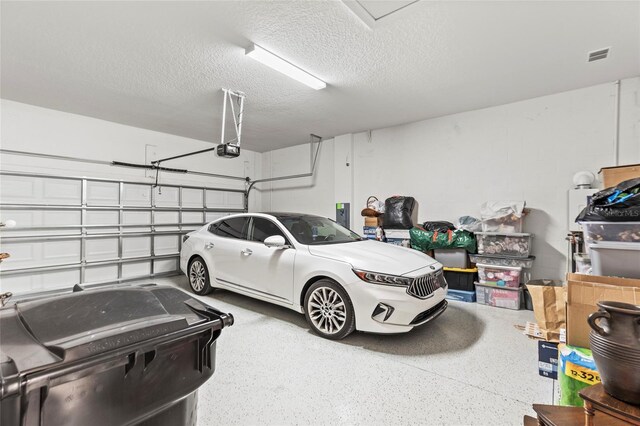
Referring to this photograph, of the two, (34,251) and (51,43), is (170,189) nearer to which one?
(34,251)

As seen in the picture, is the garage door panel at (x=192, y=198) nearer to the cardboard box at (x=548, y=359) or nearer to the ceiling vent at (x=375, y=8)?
the ceiling vent at (x=375, y=8)

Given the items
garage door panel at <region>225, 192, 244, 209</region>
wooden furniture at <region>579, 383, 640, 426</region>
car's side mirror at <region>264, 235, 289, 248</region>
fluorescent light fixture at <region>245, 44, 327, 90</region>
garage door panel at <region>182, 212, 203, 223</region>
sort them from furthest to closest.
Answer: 1. garage door panel at <region>225, 192, 244, 209</region>
2. garage door panel at <region>182, 212, 203, 223</region>
3. car's side mirror at <region>264, 235, 289, 248</region>
4. fluorescent light fixture at <region>245, 44, 327, 90</region>
5. wooden furniture at <region>579, 383, 640, 426</region>

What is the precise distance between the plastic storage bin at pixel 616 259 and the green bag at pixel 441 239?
78.2 inches

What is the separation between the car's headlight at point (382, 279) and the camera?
2.49 meters

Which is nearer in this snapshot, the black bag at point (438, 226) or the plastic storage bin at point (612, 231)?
the plastic storage bin at point (612, 231)

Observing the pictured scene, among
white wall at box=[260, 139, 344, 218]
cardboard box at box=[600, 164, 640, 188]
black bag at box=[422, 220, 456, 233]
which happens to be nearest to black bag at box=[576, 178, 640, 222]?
cardboard box at box=[600, 164, 640, 188]

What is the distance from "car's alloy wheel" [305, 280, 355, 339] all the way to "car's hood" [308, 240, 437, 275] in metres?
0.29

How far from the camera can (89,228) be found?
4.86 m

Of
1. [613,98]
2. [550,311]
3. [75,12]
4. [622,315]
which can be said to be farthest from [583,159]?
[75,12]

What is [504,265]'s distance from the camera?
379 cm

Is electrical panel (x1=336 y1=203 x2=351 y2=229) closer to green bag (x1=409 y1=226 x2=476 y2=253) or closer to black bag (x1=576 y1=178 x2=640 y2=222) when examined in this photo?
green bag (x1=409 y1=226 x2=476 y2=253)

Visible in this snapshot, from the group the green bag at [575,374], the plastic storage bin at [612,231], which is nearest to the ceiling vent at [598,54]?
the plastic storage bin at [612,231]

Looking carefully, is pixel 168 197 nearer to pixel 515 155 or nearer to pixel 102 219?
pixel 102 219

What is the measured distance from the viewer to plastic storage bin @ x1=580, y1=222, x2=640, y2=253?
189 centimetres
